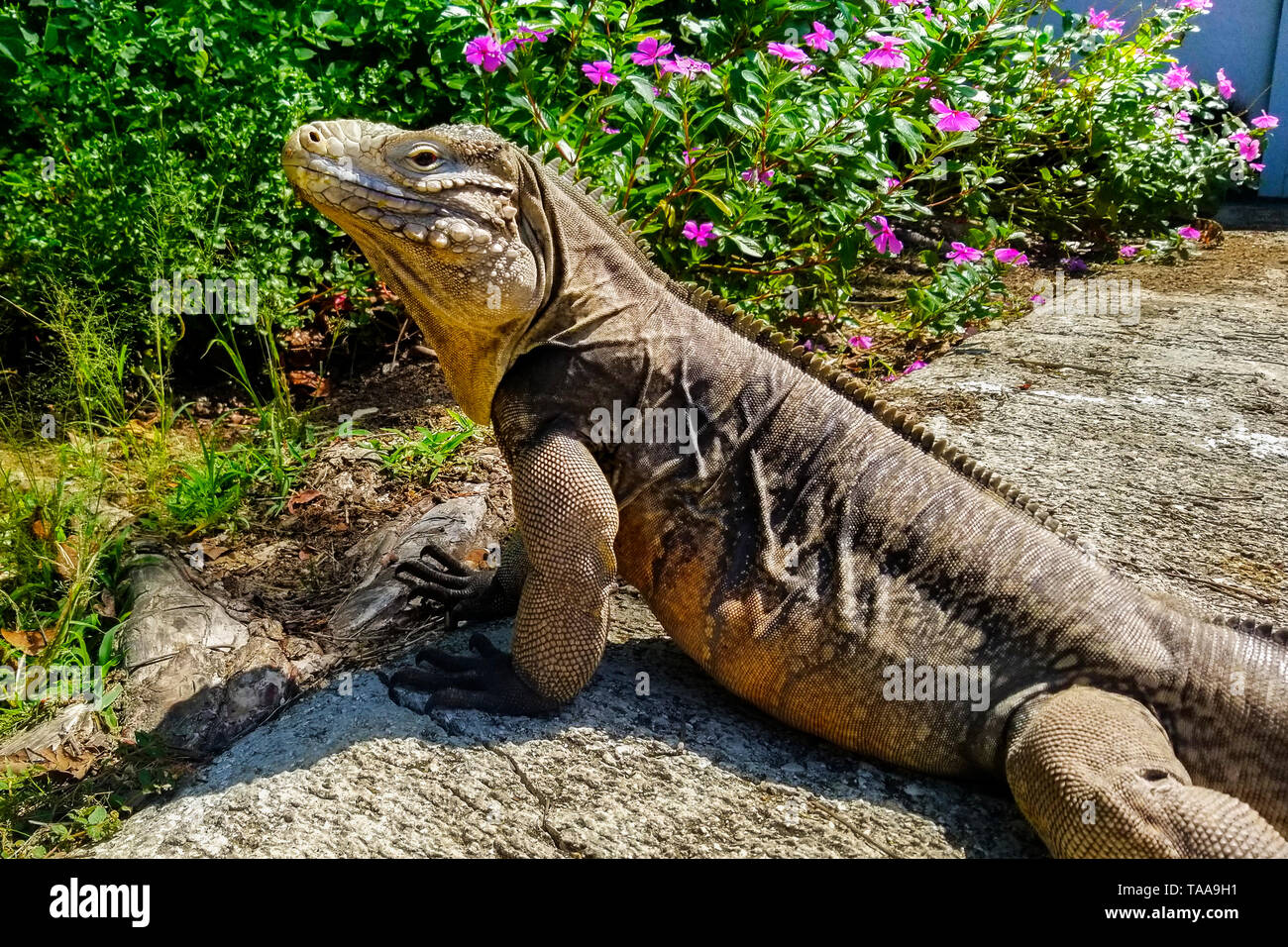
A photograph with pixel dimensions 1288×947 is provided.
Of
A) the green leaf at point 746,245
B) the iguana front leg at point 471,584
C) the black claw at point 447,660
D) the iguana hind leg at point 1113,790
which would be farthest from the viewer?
the green leaf at point 746,245

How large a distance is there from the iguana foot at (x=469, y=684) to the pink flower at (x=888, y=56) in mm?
3805

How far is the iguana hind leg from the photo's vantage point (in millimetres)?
3188

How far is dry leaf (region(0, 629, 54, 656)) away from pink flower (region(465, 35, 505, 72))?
356cm

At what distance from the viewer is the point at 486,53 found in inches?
228

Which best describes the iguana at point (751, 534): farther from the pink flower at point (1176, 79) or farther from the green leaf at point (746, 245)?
the pink flower at point (1176, 79)

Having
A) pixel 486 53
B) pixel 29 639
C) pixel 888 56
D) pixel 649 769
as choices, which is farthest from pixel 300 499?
pixel 888 56

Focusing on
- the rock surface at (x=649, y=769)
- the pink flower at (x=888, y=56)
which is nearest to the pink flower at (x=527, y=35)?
the pink flower at (x=888, y=56)

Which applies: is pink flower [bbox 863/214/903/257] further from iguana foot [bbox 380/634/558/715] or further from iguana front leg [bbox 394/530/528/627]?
iguana foot [bbox 380/634/558/715]

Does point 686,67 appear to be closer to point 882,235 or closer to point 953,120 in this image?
point 953,120

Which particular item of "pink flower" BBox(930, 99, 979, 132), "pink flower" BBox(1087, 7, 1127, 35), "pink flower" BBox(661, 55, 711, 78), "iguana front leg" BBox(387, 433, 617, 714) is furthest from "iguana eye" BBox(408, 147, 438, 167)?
"pink flower" BBox(1087, 7, 1127, 35)

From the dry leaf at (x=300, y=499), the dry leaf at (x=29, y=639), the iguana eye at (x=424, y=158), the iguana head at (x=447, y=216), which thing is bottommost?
the dry leaf at (x=29, y=639)

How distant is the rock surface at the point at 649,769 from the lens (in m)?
3.52

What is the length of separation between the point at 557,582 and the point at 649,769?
0.73m
